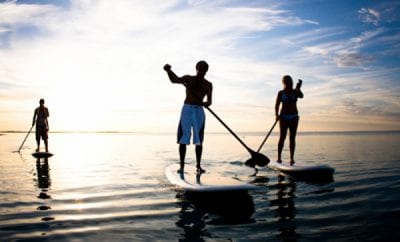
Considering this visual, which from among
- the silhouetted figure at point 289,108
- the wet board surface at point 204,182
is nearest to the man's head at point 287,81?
the silhouetted figure at point 289,108

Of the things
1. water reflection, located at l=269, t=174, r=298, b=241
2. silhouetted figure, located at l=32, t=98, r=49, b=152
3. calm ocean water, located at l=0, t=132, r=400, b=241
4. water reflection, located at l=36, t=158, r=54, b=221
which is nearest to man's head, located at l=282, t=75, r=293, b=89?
calm ocean water, located at l=0, t=132, r=400, b=241

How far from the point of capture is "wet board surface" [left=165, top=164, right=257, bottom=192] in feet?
17.4

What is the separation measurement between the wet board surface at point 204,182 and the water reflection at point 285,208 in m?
0.60

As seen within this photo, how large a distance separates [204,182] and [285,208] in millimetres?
1504

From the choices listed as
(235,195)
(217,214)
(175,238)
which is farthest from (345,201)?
(175,238)

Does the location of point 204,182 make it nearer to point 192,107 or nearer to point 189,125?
point 189,125

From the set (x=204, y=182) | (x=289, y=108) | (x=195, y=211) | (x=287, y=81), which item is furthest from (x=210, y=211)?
(x=287, y=81)

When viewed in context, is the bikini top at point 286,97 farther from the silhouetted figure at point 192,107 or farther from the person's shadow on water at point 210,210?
the person's shadow on water at point 210,210

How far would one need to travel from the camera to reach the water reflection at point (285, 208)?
159 inches

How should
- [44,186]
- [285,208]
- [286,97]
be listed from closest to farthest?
[285,208], [44,186], [286,97]

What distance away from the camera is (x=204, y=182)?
588 centimetres

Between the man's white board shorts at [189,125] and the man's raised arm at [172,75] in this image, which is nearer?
the man's raised arm at [172,75]

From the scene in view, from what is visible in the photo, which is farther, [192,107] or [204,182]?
[192,107]

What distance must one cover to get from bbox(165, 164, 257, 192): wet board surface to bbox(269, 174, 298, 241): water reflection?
60 cm
